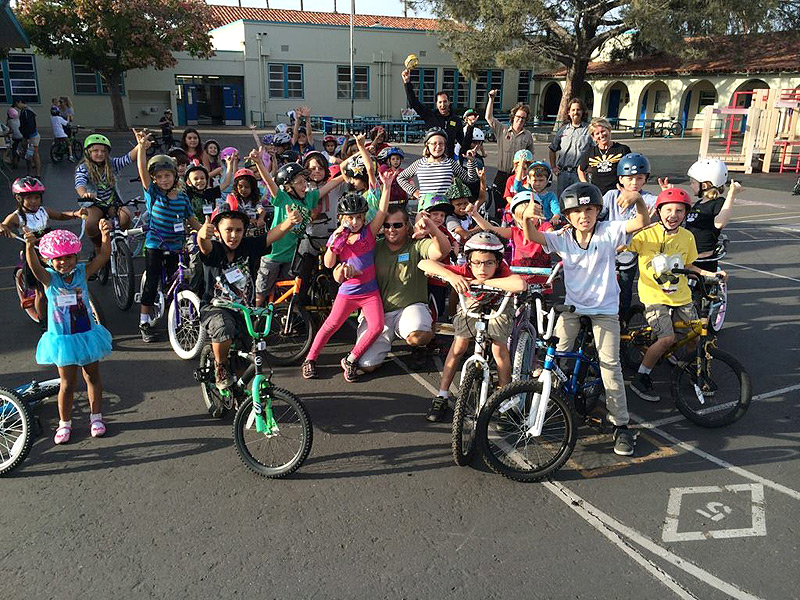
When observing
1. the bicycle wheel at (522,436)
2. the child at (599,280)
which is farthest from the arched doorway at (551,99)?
the bicycle wheel at (522,436)

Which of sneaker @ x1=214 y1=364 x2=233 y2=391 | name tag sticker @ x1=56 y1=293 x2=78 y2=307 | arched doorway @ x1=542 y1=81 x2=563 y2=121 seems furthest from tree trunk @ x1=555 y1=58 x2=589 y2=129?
name tag sticker @ x1=56 y1=293 x2=78 y2=307

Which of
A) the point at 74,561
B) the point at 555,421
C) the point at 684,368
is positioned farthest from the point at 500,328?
the point at 74,561

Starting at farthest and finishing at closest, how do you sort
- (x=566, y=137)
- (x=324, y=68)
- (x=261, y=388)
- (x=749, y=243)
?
(x=324, y=68)
(x=749, y=243)
(x=566, y=137)
(x=261, y=388)

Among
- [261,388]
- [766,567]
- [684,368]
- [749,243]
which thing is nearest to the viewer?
[766,567]

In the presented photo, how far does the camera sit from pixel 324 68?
127 ft

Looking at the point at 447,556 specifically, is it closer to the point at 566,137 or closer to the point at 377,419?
the point at 377,419

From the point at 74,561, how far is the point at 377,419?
7.90 ft

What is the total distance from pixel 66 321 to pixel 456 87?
135 ft

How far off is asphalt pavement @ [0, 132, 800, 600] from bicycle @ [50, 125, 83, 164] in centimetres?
1889

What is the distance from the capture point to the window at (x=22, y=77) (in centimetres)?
3272

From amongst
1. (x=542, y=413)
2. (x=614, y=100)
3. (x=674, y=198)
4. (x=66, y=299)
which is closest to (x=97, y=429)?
(x=66, y=299)

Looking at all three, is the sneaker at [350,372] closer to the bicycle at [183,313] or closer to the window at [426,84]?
the bicycle at [183,313]

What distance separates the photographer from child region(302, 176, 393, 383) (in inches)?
223

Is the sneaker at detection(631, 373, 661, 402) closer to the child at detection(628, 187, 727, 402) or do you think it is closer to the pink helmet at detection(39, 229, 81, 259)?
the child at detection(628, 187, 727, 402)
